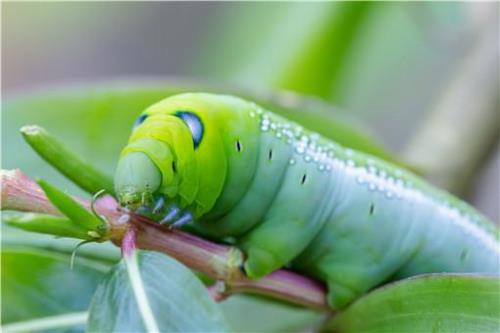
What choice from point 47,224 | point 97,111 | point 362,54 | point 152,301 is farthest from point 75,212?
point 362,54

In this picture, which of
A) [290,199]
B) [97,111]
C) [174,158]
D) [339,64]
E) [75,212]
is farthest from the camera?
[339,64]

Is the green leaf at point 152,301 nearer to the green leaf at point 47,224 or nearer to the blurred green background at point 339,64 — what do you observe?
the green leaf at point 47,224

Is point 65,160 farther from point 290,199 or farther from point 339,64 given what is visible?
point 339,64

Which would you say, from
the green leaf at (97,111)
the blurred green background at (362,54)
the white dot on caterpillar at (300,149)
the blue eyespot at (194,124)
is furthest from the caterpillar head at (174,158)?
the blurred green background at (362,54)

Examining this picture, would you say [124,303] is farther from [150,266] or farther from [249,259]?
[249,259]

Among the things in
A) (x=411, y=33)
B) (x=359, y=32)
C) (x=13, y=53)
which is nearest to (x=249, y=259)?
(x=359, y=32)

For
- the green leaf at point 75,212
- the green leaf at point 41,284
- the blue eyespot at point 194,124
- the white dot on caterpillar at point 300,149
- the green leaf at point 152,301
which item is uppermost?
the blue eyespot at point 194,124

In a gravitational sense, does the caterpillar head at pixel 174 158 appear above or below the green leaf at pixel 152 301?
Answer: above
